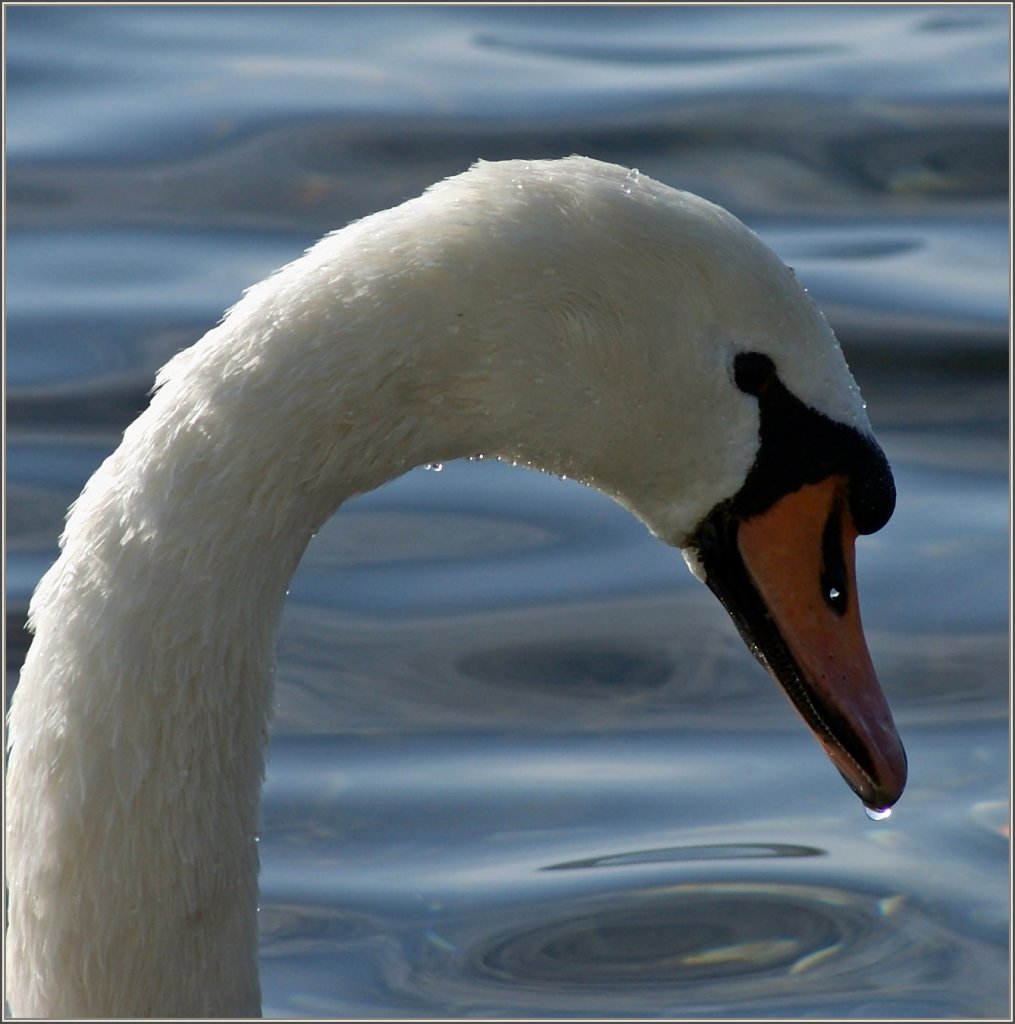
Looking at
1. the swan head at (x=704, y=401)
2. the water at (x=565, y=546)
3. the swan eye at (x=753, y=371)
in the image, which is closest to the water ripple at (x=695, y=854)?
the water at (x=565, y=546)

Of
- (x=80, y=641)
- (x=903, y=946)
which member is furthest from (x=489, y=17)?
(x=80, y=641)

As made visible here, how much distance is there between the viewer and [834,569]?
371cm

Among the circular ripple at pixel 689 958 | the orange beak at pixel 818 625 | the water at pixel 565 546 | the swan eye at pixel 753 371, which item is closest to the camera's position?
the swan eye at pixel 753 371

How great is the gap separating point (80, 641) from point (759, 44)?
794 centimetres

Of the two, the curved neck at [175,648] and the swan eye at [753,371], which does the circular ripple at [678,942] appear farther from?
the swan eye at [753,371]

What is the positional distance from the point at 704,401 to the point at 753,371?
0.09 m

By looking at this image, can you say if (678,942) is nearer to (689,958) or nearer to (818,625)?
(689,958)

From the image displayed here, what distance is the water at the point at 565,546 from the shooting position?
16.8 ft

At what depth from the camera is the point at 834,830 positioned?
5.54 m

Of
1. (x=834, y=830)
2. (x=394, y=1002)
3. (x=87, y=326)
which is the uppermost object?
(x=87, y=326)

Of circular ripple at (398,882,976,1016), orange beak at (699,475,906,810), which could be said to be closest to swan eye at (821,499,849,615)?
orange beak at (699,475,906,810)

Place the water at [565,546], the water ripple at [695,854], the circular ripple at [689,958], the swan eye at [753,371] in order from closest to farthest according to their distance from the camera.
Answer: the swan eye at [753,371], the circular ripple at [689,958], the water at [565,546], the water ripple at [695,854]

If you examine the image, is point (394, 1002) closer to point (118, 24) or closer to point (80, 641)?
point (80, 641)

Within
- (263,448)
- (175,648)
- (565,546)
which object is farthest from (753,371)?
(565,546)
